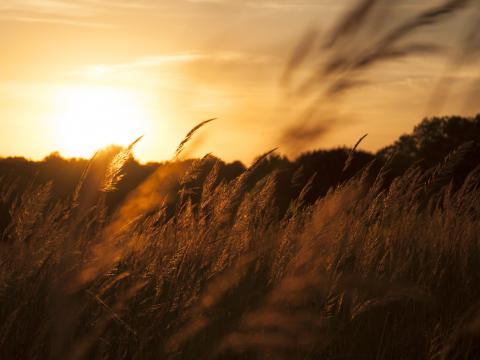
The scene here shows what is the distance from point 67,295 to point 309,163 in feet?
52.8

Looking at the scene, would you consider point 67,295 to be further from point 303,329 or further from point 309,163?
point 309,163

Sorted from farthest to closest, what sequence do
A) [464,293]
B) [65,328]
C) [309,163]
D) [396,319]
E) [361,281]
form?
[309,163], [464,293], [396,319], [361,281], [65,328]

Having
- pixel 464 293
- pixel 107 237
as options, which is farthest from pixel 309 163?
pixel 107 237

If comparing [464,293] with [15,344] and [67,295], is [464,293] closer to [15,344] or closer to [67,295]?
[15,344]

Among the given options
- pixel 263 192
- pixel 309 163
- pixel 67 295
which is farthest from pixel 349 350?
pixel 309 163

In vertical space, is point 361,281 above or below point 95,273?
below

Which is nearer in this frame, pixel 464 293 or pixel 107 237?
pixel 107 237

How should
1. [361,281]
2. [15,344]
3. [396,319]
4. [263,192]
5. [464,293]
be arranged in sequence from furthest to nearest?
[464,293]
[263,192]
[396,319]
[15,344]
[361,281]

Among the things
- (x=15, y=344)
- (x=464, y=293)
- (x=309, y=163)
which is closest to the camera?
(x=15, y=344)

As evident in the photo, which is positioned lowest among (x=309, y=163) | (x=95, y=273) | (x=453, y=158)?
(x=95, y=273)

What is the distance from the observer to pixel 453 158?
262 centimetres

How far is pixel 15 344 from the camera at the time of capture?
2246 mm

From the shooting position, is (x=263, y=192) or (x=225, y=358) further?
(x=263, y=192)

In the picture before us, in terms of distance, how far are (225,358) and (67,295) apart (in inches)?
40.7
